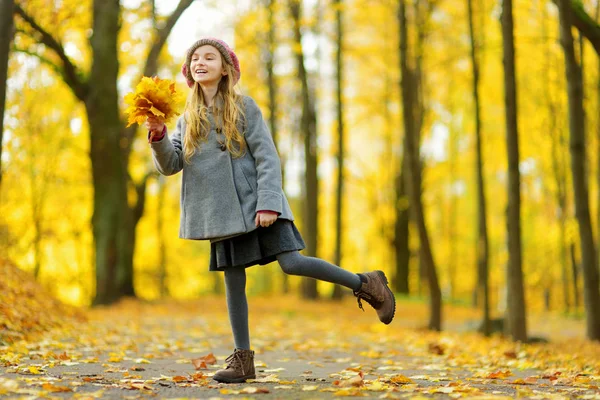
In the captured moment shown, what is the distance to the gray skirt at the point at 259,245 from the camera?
4.22 m

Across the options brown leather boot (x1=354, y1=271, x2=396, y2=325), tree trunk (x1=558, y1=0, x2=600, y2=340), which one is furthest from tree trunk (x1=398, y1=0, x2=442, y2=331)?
brown leather boot (x1=354, y1=271, x2=396, y2=325)

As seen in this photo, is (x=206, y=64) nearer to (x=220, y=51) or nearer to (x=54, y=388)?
(x=220, y=51)

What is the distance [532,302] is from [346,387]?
3126 centimetres

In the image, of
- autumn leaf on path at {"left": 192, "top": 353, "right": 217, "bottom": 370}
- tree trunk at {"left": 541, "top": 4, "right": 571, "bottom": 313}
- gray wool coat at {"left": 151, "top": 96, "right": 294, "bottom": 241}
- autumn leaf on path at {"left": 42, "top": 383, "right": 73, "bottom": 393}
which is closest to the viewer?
autumn leaf on path at {"left": 42, "top": 383, "right": 73, "bottom": 393}

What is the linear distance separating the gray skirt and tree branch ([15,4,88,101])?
712 cm

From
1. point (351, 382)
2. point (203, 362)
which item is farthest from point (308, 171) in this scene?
point (351, 382)

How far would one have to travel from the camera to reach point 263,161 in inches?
168

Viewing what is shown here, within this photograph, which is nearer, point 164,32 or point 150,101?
point 150,101

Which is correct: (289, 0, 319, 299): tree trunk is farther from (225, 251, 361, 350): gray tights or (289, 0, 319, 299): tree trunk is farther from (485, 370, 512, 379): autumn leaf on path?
(225, 251, 361, 350): gray tights

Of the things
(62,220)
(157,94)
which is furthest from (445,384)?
(62,220)

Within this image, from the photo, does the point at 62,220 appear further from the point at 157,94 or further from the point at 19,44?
the point at 157,94

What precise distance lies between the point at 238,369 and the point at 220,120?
156cm

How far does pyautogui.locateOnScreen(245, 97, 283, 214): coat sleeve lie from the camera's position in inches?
163

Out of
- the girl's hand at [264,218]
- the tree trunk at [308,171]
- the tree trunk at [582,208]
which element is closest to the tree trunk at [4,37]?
the girl's hand at [264,218]
